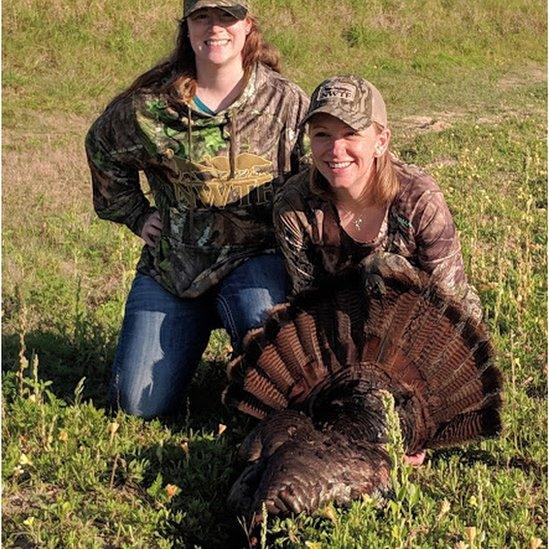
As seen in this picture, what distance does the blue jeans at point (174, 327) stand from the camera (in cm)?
475

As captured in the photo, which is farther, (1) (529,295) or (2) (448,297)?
(1) (529,295)

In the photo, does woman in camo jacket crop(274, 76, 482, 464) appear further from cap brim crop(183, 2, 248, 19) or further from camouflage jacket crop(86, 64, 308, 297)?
cap brim crop(183, 2, 248, 19)

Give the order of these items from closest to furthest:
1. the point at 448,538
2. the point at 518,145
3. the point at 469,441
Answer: the point at 448,538
the point at 469,441
the point at 518,145

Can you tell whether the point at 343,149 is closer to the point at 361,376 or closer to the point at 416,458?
Answer: the point at 361,376

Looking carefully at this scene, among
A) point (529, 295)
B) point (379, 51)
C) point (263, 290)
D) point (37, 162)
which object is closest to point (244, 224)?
point (263, 290)

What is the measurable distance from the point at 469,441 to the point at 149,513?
1.43m

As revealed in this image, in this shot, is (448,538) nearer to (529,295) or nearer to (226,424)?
(226,424)

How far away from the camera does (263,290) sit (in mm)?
4762

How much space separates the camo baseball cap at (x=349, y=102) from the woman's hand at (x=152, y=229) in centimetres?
135

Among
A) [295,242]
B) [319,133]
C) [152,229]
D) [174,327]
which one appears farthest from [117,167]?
[319,133]

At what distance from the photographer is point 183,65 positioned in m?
4.86

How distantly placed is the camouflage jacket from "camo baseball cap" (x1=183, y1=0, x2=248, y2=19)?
1.26 feet

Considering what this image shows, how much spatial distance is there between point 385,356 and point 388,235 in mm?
548

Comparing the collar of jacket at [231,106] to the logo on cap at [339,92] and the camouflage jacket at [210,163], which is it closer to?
the camouflage jacket at [210,163]
